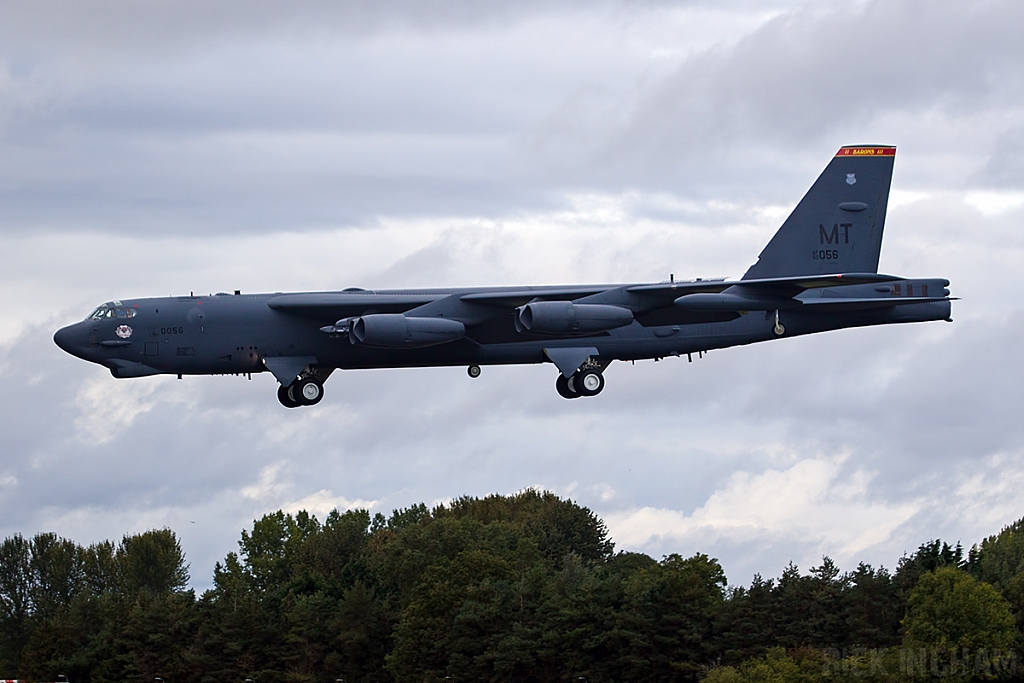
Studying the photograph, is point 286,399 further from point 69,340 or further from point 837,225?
point 837,225

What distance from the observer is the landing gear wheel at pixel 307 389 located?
43031 mm

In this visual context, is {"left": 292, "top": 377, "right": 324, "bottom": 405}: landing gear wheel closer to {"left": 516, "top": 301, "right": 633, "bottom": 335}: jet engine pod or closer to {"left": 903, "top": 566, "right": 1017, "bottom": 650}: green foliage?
{"left": 516, "top": 301, "right": 633, "bottom": 335}: jet engine pod

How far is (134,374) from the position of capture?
4191cm

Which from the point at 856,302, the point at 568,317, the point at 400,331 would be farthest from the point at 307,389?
the point at 856,302

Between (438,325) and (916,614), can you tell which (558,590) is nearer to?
(916,614)

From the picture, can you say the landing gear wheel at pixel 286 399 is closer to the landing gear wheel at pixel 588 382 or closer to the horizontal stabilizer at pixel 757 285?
the landing gear wheel at pixel 588 382

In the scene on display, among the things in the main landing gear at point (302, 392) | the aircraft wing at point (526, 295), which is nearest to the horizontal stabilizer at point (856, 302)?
the aircraft wing at point (526, 295)

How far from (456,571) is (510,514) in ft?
137

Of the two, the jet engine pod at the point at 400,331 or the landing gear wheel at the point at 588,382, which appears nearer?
the jet engine pod at the point at 400,331

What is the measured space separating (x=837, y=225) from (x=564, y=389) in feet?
33.6

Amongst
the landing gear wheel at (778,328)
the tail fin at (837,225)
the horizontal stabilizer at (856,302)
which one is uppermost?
the tail fin at (837,225)

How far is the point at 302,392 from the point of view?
43062 mm

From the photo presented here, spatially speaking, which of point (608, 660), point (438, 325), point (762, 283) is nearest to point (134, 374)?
point (438, 325)

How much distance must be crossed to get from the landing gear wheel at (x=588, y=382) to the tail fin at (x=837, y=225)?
20.7ft
